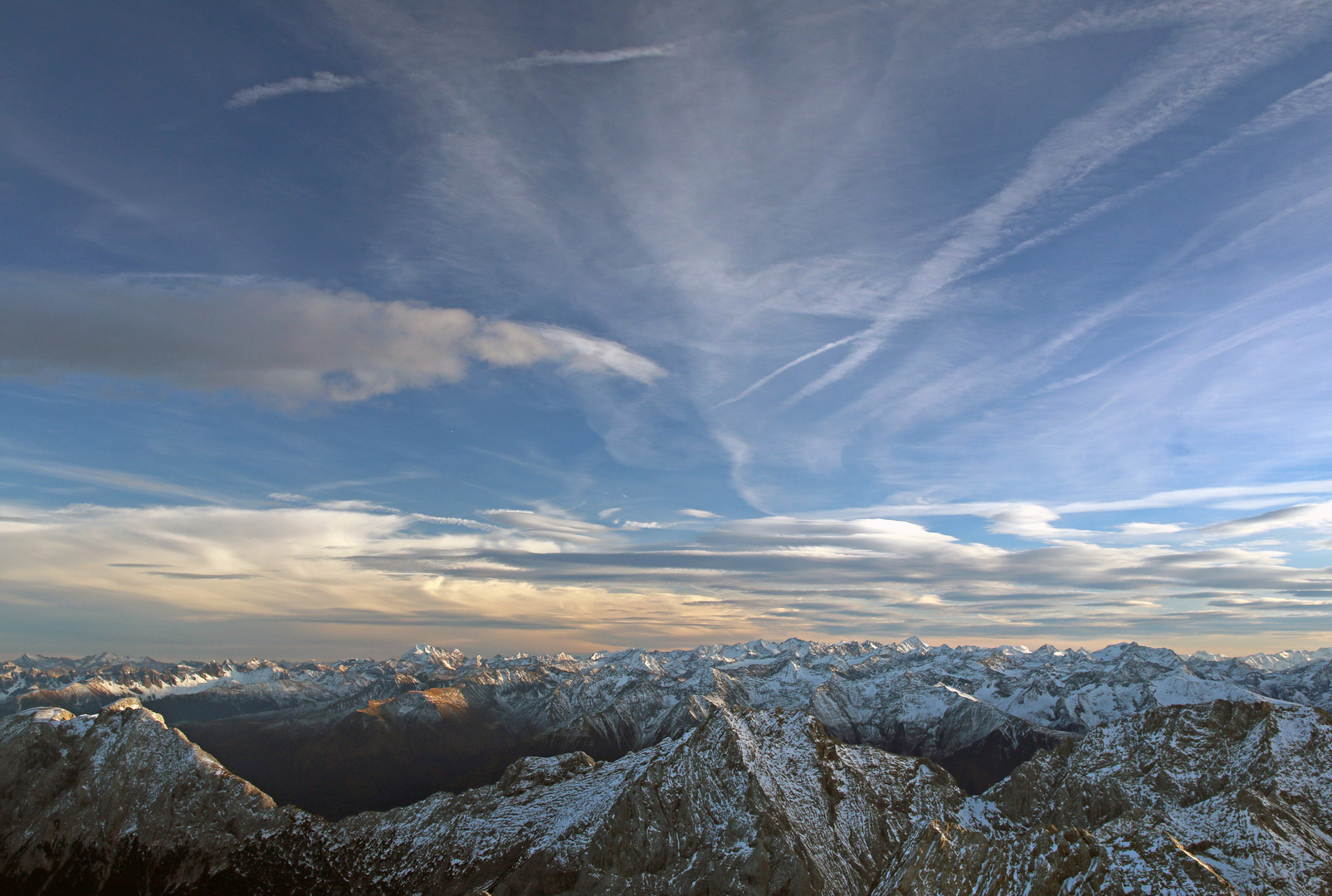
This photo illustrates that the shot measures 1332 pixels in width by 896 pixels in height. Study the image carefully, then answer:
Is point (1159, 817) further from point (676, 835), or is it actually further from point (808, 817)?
point (676, 835)

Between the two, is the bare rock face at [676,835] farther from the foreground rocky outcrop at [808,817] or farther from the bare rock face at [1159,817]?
the bare rock face at [1159,817]

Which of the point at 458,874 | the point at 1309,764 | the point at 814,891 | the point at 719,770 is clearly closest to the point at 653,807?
the point at 719,770

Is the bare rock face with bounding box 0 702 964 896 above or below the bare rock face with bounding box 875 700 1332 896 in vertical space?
below

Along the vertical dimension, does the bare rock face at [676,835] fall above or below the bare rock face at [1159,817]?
below

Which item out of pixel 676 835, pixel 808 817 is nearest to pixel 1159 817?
pixel 808 817

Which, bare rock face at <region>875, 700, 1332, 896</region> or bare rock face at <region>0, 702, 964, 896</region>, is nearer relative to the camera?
bare rock face at <region>875, 700, 1332, 896</region>

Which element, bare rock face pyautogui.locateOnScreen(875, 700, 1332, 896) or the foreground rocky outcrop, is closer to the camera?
bare rock face pyautogui.locateOnScreen(875, 700, 1332, 896)

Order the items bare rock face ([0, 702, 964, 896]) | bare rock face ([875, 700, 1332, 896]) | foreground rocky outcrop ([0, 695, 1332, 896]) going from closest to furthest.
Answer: bare rock face ([875, 700, 1332, 896]), foreground rocky outcrop ([0, 695, 1332, 896]), bare rock face ([0, 702, 964, 896])

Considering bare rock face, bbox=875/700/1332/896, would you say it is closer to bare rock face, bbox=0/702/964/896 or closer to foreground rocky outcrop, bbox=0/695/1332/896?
foreground rocky outcrop, bbox=0/695/1332/896

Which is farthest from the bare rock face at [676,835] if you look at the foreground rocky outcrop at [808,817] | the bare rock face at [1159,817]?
the bare rock face at [1159,817]

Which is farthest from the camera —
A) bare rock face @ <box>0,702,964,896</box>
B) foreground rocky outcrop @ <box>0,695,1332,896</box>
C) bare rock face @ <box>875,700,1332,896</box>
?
bare rock face @ <box>0,702,964,896</box>

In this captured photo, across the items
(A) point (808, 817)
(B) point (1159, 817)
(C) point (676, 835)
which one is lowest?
(C) point (676, 835)

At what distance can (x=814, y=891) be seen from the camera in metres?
144

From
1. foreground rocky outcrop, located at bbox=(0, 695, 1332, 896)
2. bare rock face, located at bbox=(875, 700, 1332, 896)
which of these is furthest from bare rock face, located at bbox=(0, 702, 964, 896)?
bare rock face, located at bbox=(875, 700, 1332, 896)
